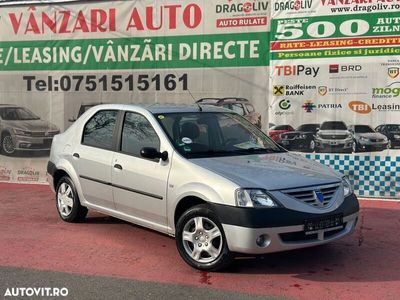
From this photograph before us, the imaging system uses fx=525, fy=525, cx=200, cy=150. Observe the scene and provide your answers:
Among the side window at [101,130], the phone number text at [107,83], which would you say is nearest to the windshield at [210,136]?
the side window at [101,130]

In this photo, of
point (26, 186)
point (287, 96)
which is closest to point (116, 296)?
point (287, 96)

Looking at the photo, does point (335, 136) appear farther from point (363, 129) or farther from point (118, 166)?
point (118, 166)

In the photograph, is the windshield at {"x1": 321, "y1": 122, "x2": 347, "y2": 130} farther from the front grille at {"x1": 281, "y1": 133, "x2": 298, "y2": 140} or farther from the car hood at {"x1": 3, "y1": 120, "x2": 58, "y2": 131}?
the car hood at {"x1": 3, "y1": 120, "x2": 58, "y2": 131}

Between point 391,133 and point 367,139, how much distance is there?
40cm

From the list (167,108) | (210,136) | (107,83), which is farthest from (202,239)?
(107,83)

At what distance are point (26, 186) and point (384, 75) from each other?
7.13 m

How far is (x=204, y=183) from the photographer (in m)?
5.01

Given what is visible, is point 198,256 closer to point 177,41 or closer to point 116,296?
point 116,296

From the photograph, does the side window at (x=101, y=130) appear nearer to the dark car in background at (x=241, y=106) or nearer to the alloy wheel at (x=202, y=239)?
the alloy wheel at (x=202, y=239)

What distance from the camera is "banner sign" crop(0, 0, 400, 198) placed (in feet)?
29.1

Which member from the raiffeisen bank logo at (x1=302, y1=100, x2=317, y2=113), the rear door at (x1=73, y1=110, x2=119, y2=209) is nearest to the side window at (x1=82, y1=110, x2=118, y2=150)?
the rear door at (x1=73, y1=110, x2=119, y2=209)

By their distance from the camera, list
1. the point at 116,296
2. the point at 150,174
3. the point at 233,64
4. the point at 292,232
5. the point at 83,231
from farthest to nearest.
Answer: the point at 233,64, the point at 83,231, the point at 150,174, the point at 292,232, the point at 116,296

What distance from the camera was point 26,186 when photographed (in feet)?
34.9

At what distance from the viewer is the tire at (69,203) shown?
6988 millimetres
